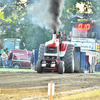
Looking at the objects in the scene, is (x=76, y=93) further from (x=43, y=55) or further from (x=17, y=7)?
(x=17, y=7)

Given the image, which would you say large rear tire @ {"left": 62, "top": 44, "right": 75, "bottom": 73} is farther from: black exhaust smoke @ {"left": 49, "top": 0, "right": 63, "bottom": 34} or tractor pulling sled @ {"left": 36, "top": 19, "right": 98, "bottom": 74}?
black exhaust smoke @ {"left": 49, "top": 0, "right": 63, "bottom": 34}

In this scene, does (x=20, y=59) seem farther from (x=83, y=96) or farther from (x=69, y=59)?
(x=83, y=96)

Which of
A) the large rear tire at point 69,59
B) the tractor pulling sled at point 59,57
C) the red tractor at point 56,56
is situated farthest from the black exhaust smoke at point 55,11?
the large rear tire at point 69,59

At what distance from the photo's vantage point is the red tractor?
67.2 feet

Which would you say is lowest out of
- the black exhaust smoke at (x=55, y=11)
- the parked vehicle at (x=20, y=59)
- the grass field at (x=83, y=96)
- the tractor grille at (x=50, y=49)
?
the grass field at (x=83, y=96)

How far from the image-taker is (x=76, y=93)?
12.4 meters

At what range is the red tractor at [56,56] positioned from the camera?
20469 millimetres

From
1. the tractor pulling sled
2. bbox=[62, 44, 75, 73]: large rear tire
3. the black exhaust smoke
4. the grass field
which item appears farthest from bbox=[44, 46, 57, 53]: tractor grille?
the grass field

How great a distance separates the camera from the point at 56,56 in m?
21.0

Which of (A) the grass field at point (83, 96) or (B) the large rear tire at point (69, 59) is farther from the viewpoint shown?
(B) the large rear tire at point (69, 59)

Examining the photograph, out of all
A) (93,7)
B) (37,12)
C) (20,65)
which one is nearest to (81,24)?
(37,12)

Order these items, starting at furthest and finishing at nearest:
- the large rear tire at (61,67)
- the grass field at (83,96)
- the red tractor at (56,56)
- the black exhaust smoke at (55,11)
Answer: the black exhaust smoke at (55,11)
the red tractor at (56,56)
the large rear tire at (61,67)
the grass field at (83,96)

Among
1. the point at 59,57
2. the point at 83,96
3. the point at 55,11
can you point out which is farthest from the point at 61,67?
the point at 83,96

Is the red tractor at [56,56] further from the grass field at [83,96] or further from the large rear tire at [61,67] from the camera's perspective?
the grass field at [83,96]
